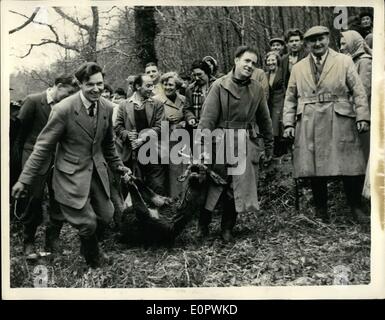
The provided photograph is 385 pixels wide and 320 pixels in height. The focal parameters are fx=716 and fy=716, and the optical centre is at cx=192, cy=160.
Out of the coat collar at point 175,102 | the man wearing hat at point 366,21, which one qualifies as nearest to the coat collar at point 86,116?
the coat collar at point 175,102

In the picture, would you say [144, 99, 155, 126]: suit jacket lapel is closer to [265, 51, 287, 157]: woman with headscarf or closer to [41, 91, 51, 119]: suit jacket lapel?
[41, 91, 51, 119]: suit jacket lapel

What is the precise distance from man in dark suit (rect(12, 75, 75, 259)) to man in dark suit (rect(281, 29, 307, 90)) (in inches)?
83.6

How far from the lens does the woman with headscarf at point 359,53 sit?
281 inches

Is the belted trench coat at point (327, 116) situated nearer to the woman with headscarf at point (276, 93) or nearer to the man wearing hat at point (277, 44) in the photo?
the woman with headscarf at point (276, 93)

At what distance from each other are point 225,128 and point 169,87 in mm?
691

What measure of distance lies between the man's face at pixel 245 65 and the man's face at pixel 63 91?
164 cm

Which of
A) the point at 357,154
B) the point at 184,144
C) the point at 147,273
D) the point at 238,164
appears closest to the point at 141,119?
the point at 184,144

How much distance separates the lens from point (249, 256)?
7.19 metres

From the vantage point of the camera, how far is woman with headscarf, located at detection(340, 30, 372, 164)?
23.4ft

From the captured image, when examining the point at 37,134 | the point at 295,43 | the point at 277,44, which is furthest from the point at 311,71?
the point at 37,134

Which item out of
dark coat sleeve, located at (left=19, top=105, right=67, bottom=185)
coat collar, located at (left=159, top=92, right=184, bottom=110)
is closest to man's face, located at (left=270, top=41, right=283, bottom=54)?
coat collar, located at (left=159, top=92, right=184, bottom=110)

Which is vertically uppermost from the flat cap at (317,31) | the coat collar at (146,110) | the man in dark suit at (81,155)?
the flat cap at (317,31)

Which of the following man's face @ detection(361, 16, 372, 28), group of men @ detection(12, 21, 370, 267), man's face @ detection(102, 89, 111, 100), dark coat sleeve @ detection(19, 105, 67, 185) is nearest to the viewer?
dark coat sleeve @ detection(19, 105, 67, 185)

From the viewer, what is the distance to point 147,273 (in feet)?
23.5
